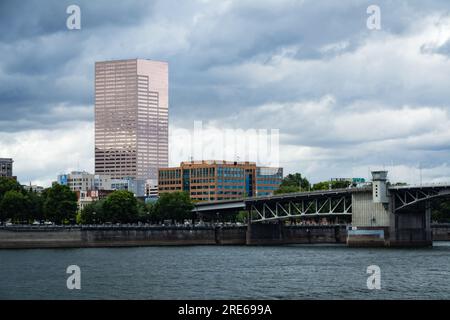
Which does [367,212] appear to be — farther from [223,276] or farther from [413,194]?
[223,276]

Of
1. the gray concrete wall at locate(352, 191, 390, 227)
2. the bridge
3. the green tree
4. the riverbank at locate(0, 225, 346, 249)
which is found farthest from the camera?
the green tree

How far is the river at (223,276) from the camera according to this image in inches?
3004

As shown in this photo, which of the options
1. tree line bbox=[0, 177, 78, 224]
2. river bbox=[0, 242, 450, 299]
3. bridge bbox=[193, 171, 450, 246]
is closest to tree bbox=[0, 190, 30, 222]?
tree line bbox=[0, 177, 78, 224]

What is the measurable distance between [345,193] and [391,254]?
36659 mm

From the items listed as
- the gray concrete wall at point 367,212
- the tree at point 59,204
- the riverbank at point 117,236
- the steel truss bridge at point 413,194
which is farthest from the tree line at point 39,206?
the steel truss bridge at point 413,194

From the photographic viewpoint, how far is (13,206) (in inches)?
7259

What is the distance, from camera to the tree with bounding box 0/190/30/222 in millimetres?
184125

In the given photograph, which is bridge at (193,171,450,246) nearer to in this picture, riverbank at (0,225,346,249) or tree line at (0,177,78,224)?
riverbank at (0,225,346,249)

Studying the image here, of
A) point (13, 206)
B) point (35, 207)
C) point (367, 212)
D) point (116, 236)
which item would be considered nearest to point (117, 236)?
point (116, 236)

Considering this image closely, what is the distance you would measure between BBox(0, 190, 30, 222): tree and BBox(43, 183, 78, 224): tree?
186 inches

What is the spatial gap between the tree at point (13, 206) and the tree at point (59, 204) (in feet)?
15.5

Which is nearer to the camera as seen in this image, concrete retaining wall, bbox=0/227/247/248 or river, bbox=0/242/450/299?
river, bbox=0/242/450/299

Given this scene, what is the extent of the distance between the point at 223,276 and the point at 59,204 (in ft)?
327
